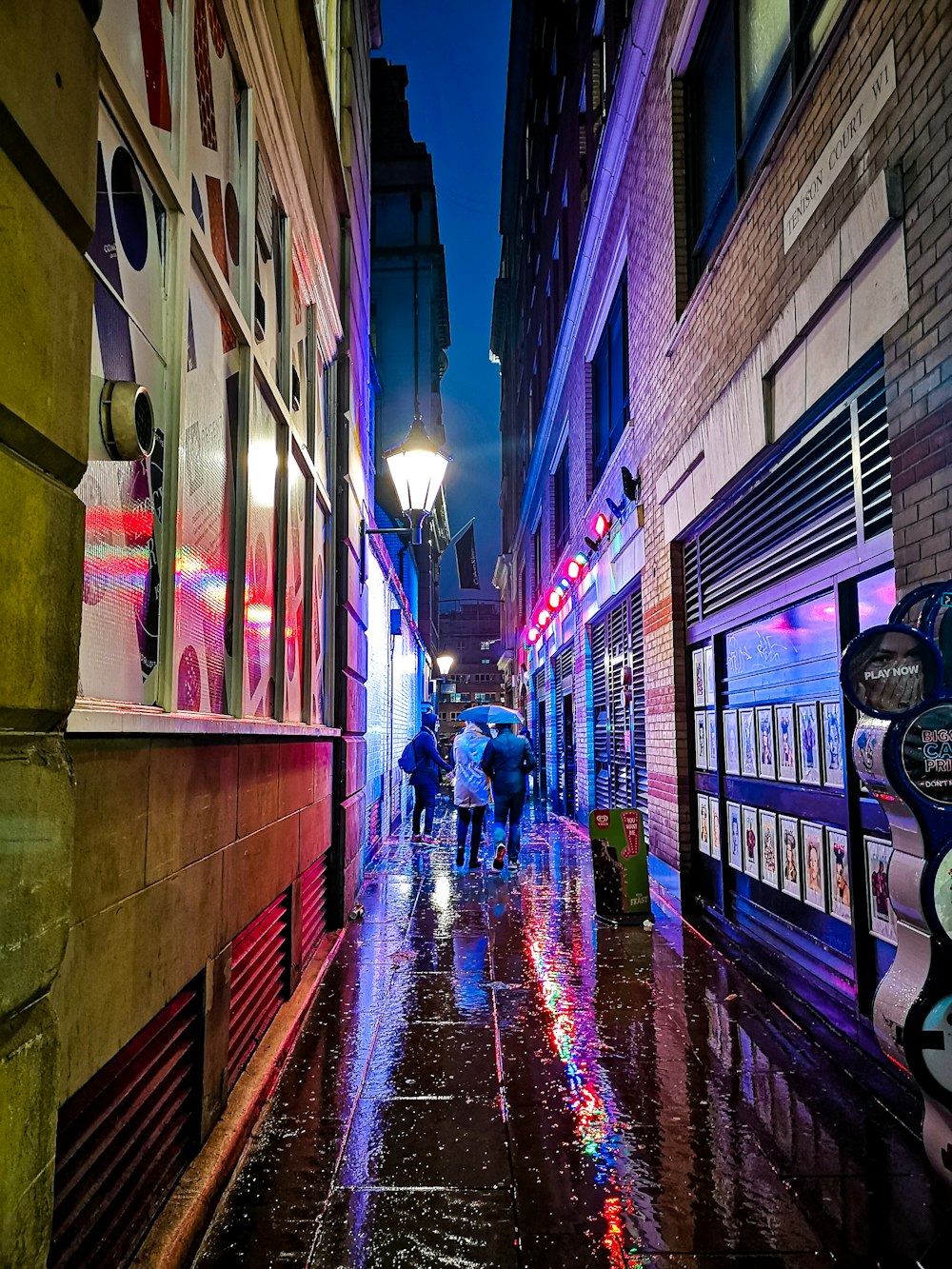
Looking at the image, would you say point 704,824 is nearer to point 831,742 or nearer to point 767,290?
point 831,742

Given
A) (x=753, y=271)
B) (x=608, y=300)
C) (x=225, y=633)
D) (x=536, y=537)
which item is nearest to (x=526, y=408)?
(x=536, y=537)

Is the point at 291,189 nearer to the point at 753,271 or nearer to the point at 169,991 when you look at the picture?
the point at 753,271

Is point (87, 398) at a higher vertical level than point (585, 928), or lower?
higher

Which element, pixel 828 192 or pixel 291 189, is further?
pixel 291 189

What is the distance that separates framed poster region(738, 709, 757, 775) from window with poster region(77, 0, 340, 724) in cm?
342

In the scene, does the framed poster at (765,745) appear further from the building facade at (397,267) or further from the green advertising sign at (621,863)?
the building facade at (397,267)

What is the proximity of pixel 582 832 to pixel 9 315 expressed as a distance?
531 inches

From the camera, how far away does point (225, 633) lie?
3.88 m

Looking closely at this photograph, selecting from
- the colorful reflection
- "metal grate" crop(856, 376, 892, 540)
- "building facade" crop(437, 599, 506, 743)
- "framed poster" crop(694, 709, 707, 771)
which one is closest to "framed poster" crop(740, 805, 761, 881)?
"framed poster" crop(694, 709, 707, 771)

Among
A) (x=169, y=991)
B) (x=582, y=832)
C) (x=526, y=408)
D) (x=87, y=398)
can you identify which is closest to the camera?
(x=87, y=398)

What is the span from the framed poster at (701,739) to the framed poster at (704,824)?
292 mm

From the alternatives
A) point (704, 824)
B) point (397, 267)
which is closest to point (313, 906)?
point (704, 824)

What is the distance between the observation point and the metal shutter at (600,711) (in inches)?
493

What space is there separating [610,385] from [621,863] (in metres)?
7.92
